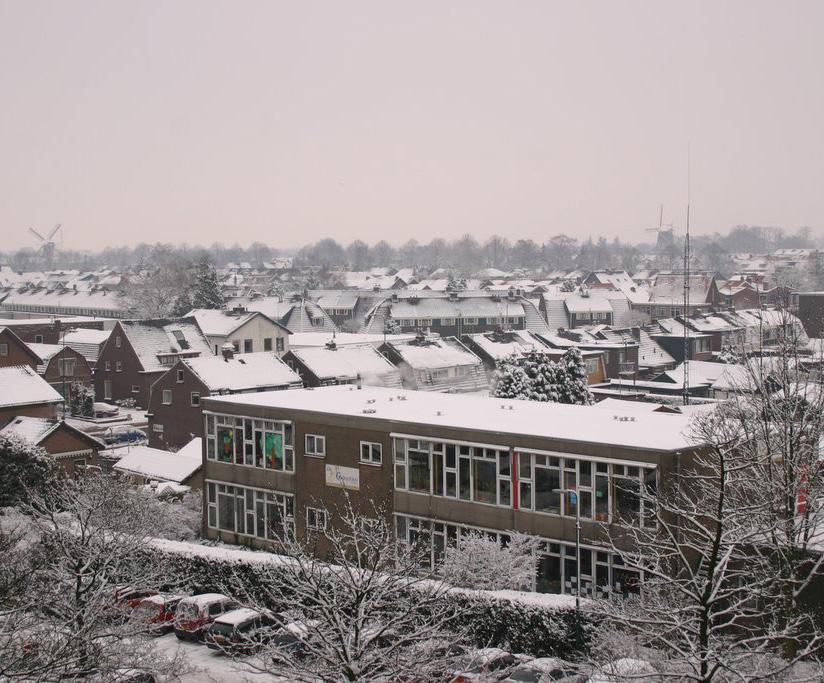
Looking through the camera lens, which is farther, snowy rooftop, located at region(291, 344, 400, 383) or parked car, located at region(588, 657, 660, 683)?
snowy rooftop, located at region(291, 344, 400, 383)

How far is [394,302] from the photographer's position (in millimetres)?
86000

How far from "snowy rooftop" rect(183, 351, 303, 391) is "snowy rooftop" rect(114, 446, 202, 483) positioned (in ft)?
26.7

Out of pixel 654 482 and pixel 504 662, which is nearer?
pixel 504 662

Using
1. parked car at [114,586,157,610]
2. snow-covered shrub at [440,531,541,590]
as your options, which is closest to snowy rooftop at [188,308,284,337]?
parked car at [114,586,157,610]

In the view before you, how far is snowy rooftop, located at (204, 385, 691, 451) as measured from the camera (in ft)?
73.9

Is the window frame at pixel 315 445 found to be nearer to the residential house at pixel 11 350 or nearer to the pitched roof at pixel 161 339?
the residential house at pixel 11 350

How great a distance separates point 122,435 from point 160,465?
→ 15694 mm

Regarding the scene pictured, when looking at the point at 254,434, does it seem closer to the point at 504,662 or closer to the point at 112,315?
the point at 504,662

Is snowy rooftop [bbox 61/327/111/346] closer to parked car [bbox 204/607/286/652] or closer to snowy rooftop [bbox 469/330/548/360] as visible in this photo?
snowy rooftop [bbox 469/330/548/360]

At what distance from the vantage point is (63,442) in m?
35.7

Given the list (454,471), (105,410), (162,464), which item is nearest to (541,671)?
(454,471)

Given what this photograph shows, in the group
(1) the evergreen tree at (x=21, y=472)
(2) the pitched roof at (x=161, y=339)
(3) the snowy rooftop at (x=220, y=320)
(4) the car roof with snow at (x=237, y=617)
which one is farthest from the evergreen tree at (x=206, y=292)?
(4) the car roof with snow at (x=237, y=617)

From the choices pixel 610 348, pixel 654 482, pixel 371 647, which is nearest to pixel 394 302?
pixel 610 348

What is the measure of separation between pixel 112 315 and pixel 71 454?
228 ft
